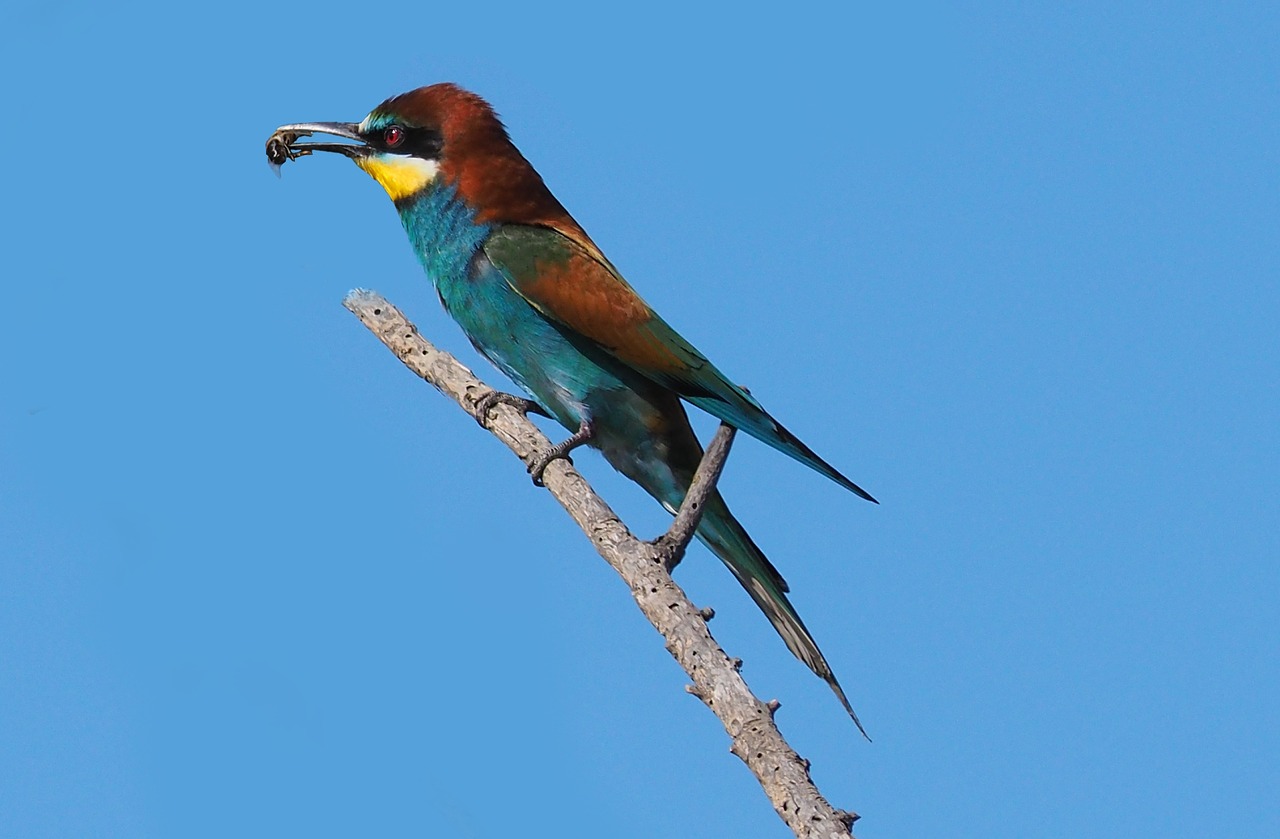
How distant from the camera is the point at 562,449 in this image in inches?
161

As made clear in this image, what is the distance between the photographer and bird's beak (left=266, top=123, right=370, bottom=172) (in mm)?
4902

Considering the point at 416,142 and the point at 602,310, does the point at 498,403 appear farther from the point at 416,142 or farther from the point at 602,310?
the point at 416,142

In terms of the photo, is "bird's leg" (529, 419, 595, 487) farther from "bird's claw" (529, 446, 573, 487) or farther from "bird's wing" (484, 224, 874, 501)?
"bird's wing" (484, 224, 874, 501)

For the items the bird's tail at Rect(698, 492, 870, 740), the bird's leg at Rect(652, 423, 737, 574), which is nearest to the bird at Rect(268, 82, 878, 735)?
the bird's tail at Rect(698, 492, 870, 740)

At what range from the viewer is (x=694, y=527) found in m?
3.65

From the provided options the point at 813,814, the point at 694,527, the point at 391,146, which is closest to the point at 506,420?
the point at 694,527

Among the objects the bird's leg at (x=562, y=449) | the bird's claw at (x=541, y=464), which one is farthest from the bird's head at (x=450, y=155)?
the bird's claw at (x=541, y=464)

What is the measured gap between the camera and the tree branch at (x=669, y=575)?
2.84 metres

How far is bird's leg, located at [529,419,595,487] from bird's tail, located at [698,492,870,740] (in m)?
0.43

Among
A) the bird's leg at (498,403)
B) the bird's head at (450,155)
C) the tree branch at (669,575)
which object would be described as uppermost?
the bird's head at (450,155)

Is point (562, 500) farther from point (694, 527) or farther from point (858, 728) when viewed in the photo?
point (858, 728)

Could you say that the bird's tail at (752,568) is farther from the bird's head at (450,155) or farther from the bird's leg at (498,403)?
the bird's head at (450,155)

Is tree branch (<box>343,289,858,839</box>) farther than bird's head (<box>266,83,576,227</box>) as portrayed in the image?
No

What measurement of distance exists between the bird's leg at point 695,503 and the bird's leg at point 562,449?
A: 1.43ft
